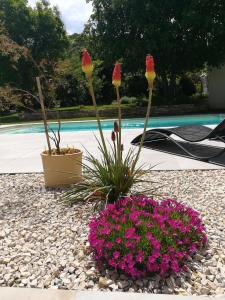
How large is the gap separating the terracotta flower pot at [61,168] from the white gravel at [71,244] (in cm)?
20

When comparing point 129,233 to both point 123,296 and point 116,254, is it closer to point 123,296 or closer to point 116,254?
point 116,254

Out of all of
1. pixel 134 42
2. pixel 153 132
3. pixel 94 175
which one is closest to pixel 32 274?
pixel 94 175

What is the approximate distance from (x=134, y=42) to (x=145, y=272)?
1662 centimetres

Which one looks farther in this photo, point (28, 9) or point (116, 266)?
point (28, 9)

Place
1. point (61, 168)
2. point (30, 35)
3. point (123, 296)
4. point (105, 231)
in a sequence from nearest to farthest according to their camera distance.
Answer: point (123, 296) < point (105, 231) < point (61, 168) < point (30, 35)

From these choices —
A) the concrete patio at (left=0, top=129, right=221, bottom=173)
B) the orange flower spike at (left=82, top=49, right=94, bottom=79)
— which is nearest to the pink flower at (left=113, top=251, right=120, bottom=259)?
the orange flower spike at (left=82, top=49, right=94, bottom=79)

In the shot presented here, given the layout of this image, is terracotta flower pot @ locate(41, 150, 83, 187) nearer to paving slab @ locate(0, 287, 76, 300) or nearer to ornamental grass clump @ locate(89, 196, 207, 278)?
ornamental grass clump @ locate(89, 196, 207, 278)

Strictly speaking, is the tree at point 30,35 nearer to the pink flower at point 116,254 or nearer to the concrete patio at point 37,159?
the concrete patio at point 37,159

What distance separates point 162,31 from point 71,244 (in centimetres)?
1606

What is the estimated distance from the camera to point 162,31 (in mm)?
17500

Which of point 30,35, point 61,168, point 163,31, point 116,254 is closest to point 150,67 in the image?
point 116,254

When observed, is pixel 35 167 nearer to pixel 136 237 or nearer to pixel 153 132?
pixel 153 132

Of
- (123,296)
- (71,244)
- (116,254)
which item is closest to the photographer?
(123,296)

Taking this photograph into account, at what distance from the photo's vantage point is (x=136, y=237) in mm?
2627
